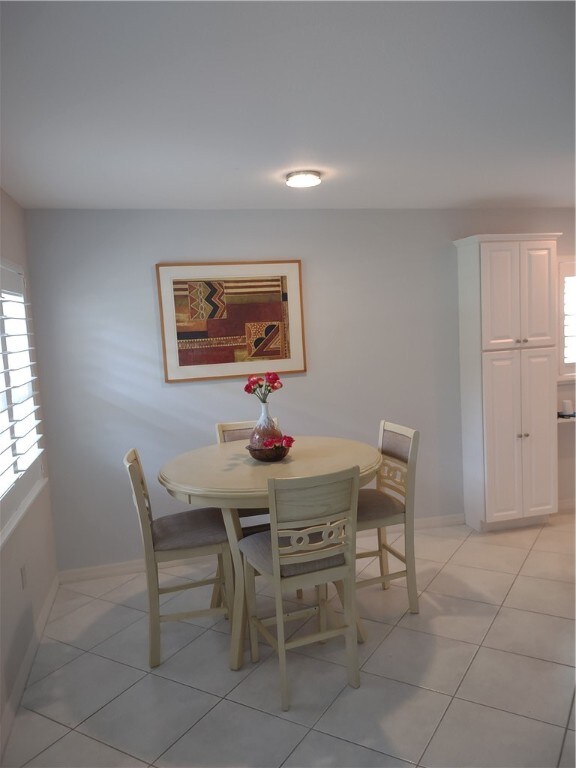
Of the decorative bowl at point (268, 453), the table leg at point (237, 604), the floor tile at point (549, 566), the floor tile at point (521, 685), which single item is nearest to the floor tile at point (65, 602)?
the table leg at point (237, 604)

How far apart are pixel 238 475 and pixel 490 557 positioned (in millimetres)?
1962

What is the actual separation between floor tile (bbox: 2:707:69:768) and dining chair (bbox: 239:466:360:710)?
905mm

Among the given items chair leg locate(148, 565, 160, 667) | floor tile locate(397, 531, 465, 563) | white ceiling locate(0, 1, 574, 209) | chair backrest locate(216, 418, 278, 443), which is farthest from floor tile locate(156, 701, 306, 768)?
white ceiling locate(0, 1, 574, 209)

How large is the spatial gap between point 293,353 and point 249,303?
17.9 inches

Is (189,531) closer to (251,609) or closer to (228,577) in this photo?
(228,577)

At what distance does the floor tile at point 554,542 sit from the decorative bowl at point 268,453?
2012 mm

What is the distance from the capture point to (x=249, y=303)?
3.70 meters

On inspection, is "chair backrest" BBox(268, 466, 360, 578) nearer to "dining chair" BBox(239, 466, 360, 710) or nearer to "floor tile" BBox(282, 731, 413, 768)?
"dining chair" BBox(239, 466, 360, 710)

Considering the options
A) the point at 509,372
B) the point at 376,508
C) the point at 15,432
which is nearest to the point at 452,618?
the point at 376,508

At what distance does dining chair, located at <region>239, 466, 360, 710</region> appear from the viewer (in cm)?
219

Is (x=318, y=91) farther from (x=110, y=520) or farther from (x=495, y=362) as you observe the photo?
(x=110, y=520)

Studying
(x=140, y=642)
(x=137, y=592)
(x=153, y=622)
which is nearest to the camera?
(x=153, y=622)

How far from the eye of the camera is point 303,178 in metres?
2.83

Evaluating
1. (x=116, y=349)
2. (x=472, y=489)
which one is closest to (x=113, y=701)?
(x=116, y=349)
